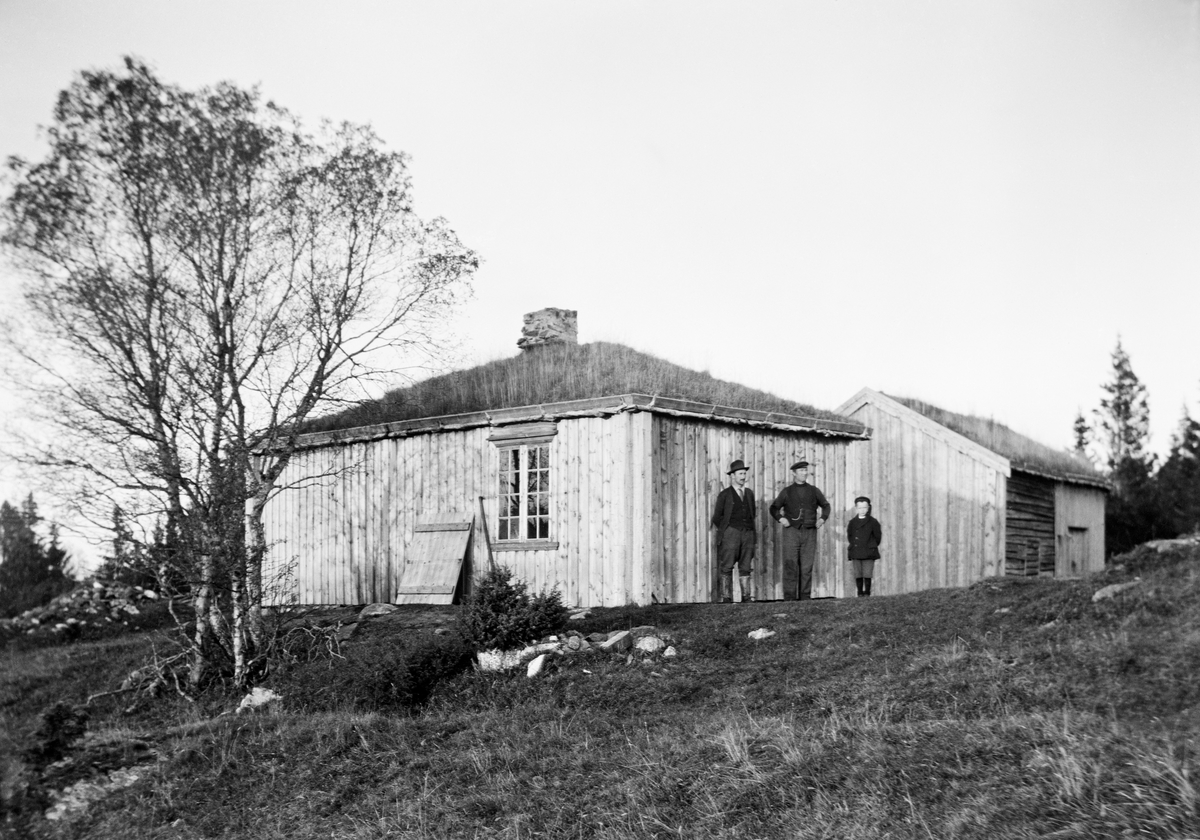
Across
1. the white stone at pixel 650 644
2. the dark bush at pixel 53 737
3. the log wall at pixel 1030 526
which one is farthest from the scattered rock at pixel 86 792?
the log wall at pixel 1030 526

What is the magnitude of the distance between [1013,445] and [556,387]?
38.6ft

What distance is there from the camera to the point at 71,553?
30.8 m

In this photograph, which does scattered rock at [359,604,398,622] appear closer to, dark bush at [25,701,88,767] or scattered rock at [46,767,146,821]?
dark bush at [25,701,88,767]

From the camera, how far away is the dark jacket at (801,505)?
50.5ft

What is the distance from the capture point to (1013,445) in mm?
22859

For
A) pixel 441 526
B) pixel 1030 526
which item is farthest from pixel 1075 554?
pixel 441 526

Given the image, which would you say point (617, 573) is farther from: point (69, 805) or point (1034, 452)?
point (1034, 452)

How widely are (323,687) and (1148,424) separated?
43.1 metres

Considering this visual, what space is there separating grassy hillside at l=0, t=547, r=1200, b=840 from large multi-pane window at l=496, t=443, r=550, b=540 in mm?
3846

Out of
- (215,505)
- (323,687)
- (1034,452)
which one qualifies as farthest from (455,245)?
(1034,452)

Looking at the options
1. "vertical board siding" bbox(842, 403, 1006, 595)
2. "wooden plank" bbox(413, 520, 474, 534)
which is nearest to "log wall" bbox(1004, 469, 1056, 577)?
"vertical board siding" bbox(842, 403, 1006, 595)

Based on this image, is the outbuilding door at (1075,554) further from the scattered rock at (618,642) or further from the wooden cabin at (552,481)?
the scattered rock at (618,642)

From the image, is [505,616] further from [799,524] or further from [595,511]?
[799,524]

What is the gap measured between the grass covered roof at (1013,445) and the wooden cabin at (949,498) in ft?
0.19
